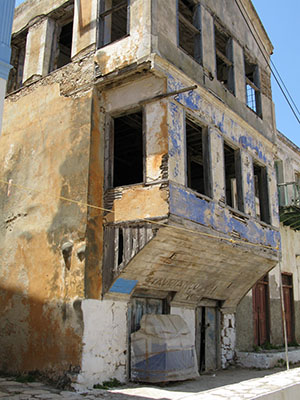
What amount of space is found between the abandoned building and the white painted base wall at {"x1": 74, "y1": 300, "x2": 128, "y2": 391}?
0.09 ft

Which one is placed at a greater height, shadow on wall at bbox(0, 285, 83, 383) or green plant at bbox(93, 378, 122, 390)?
shadow on wall at bbox(0, 285, 83, 383)

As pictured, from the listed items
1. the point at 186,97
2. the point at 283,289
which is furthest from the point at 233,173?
the point at 283,289

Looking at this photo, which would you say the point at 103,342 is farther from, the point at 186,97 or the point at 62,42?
the point at 62,42

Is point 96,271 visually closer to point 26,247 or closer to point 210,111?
point 26,247

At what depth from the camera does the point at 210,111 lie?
9.57 m

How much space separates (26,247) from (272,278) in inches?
366

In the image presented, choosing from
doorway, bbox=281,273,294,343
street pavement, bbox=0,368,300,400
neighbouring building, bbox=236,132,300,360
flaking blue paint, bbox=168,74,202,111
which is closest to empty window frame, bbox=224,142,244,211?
neighbouring building, bbox=236,132,300,360

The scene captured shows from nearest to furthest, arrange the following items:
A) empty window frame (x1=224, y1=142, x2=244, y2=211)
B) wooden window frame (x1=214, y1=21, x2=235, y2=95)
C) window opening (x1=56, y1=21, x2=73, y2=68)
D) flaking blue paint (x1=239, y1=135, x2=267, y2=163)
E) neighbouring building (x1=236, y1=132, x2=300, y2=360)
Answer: empty window frame (x1=224, y1=142, x2=244, y2=211)
flaking blue paint (x1=239, y1=135, x2=267, y2=163)
wooden window frame (x1=214, y1=21, x2=235, y2=95)
window opening (x1=56, y1=21, x2=73, y2=68)
neighbouring building (x1=236, y1=132, x2=300, y2=360)

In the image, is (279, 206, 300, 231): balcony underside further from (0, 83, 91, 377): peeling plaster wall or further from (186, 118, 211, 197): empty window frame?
(0, 83, 91, 377): peeling plaster wall

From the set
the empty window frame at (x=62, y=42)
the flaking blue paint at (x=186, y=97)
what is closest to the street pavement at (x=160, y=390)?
the flaking blue paint at (x=186, y=97)

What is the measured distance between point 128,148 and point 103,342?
19.8 ft

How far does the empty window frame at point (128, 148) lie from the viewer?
1010cm

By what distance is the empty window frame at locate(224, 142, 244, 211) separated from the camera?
33.8 feet

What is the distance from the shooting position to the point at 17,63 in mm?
12047
